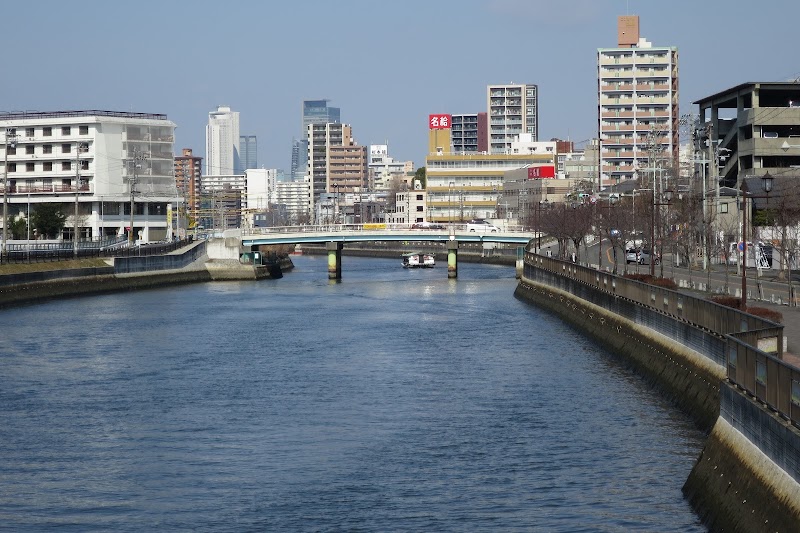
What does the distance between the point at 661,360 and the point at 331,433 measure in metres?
11.7

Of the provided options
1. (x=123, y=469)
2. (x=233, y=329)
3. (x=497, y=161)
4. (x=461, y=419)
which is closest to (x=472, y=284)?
(x=233, y=329)

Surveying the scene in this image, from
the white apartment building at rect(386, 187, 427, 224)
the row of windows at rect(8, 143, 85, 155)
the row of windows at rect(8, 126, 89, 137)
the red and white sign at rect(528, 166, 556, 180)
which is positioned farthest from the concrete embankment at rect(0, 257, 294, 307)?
the white apartment building at rect(386, 187, 427, 224)

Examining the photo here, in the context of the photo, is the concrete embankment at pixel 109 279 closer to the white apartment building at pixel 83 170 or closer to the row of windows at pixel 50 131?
the white apartment building at pixel 83 170

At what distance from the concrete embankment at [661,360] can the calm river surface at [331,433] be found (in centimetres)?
61

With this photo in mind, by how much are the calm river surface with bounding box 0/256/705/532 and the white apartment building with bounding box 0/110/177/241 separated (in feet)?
211

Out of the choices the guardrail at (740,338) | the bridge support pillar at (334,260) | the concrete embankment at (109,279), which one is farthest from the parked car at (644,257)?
the concrete embankment at (109,279)

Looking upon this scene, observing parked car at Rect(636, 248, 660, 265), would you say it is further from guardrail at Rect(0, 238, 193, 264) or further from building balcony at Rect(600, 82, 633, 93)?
building balcony at Rect(600, 82, 633, 93)

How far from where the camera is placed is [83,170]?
115562mm

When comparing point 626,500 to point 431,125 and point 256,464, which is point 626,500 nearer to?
point 256,464

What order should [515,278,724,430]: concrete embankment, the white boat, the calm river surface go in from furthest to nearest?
the white boat → [515,278,724,430]: concrete embankment → the calm river surface

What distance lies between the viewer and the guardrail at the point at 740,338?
55.9 ft

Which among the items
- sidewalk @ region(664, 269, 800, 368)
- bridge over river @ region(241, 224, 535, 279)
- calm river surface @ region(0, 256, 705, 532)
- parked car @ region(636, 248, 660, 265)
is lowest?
calm river surface @ region(0, 256, 705, 532)

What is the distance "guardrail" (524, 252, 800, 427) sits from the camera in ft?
55.9

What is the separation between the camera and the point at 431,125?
194m
